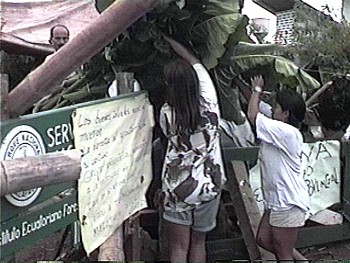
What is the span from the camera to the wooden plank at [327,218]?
5812 mm

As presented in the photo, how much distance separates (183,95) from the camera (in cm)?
366

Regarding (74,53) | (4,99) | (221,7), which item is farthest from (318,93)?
(4,99)

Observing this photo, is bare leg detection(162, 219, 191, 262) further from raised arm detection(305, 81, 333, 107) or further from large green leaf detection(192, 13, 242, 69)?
raised arm detection(305, 81, 333, 107)

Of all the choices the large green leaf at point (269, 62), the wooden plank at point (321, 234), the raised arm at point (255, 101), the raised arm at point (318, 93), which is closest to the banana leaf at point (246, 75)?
the large green leaf at point (269, 62)

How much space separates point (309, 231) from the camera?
572 cm

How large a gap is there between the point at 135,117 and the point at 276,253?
1483mm

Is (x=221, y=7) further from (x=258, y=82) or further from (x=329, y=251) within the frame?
(x=329, y=251)

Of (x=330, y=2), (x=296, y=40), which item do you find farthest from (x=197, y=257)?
(x=330, y=2)

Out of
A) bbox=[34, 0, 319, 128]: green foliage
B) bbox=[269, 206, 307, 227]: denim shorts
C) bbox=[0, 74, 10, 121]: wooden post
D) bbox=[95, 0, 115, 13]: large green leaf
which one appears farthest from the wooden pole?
bbox=[269, 206, 307, 227]: denim shorts

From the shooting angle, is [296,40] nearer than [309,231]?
No

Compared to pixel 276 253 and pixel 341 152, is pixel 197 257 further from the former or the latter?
pixel 341 152

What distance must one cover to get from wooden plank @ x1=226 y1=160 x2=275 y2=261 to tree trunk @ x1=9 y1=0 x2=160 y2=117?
8.18 feet

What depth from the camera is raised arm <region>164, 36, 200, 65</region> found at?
4.01 metres

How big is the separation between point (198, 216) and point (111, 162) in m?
0.87
